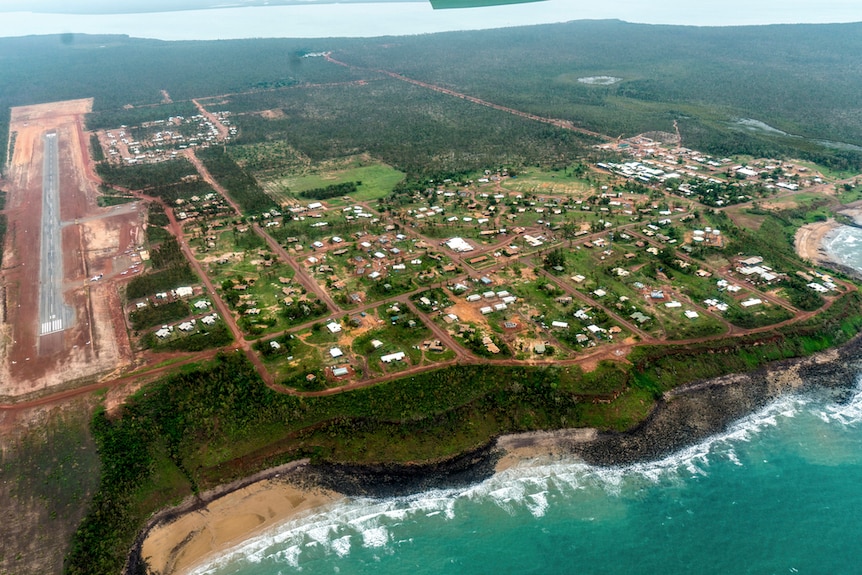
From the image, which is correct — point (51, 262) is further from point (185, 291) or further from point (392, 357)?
point (392, 357)

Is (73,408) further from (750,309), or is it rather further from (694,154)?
(694,154)

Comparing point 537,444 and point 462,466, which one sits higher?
point 537,444

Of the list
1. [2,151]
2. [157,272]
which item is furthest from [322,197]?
[2,151]

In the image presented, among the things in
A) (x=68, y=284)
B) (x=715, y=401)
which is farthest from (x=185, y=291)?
(x=715, y=401)

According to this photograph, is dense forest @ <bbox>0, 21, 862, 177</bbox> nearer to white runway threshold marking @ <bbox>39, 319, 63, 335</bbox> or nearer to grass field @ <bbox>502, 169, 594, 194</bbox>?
grass field @ <bbox>502, 169, 594, 194</bbox>

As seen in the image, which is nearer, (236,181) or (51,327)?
(51,327)

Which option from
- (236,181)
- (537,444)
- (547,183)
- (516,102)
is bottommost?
(537,444)

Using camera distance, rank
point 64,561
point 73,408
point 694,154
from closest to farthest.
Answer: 1. point 64,561
2. point 73,408
3. point 694,154
